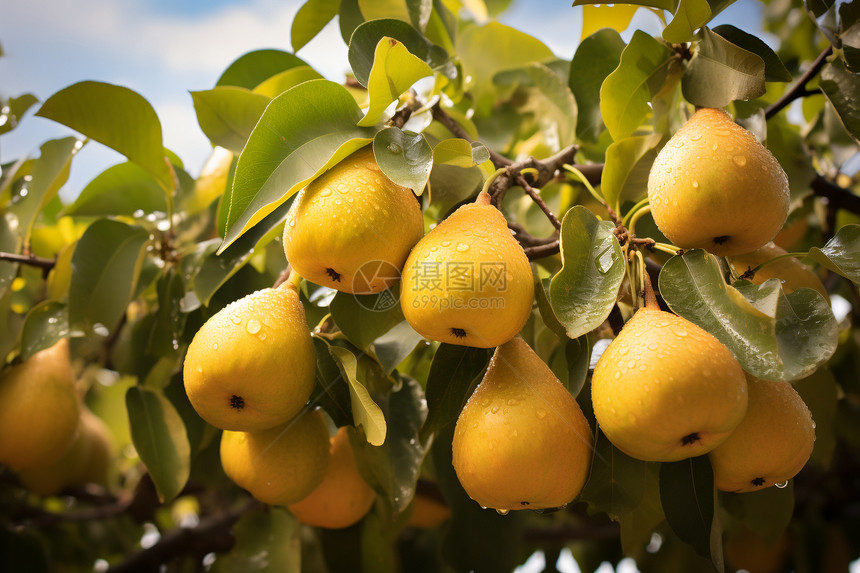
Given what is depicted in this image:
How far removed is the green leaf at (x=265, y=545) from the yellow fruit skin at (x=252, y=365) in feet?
1.61

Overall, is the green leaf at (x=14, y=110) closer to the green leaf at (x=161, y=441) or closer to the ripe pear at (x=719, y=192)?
the green leaf at (x=161, y=441)

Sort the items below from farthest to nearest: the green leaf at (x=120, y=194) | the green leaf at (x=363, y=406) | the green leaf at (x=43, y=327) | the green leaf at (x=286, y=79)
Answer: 1. the green leaf at (x=120, y=194)
2. the green leaf at (x=43, y=327)
3. the green leaf at (x=286, y=79)
4. the green leaf at (x=363, y=406)

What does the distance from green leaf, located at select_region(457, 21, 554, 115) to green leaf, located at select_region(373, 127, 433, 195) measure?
2.38ft

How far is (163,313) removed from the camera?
4.09ft

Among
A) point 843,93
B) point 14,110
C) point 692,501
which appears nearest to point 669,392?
point 692,501

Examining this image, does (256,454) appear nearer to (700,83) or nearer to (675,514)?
(675,514)

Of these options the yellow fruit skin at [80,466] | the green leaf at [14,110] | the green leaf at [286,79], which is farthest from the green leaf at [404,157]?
the yellow fruit skin at [80,466]

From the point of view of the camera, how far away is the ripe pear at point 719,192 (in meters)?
0.75

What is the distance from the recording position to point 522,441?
0.74 m

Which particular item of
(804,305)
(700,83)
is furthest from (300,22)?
(804,305)

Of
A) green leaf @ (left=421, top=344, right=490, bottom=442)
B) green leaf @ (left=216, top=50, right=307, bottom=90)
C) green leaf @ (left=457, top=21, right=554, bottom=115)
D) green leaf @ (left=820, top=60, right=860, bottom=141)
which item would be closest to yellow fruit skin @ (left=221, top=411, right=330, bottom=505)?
green leaf @ (left=421, top=344, right=490, bottom=442)

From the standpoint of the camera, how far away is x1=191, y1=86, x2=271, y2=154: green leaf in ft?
3.46

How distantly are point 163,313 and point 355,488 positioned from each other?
50 centimetres

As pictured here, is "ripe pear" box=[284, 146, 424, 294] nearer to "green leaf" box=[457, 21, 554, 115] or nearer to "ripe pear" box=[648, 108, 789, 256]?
"ripe pear" box=[648, 108, 789, 256]
